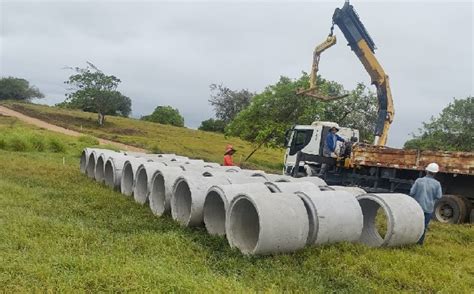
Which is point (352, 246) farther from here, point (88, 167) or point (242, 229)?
point (88, 167)

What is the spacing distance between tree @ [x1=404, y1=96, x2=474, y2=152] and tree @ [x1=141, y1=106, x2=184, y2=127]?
55.7 metres

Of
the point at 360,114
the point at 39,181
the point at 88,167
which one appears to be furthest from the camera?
the point at 360,114

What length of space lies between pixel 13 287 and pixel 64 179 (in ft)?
30.7

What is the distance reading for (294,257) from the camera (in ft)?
22.4

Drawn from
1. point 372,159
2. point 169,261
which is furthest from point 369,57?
point 169,261

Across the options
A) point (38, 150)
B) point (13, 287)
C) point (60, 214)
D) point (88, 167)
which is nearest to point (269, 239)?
point (13, 287)

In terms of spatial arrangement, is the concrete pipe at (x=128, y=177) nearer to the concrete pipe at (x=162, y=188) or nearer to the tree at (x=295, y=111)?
the concrete pipe at (x=162, y=188)

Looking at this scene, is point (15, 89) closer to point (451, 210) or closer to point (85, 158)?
point (85, 158)

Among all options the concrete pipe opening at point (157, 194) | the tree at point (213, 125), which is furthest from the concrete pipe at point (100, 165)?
the tree at point (213, 125)

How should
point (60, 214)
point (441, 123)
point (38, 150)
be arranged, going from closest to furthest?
point (60, 214)
point (38, 150)
point (441, 123)

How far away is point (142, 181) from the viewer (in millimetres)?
11250

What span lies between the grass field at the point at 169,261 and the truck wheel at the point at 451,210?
248cm

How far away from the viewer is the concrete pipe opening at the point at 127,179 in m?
12.1

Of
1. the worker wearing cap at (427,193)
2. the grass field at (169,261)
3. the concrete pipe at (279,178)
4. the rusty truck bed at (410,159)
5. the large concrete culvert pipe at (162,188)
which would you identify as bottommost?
the grass field at (169,261)
